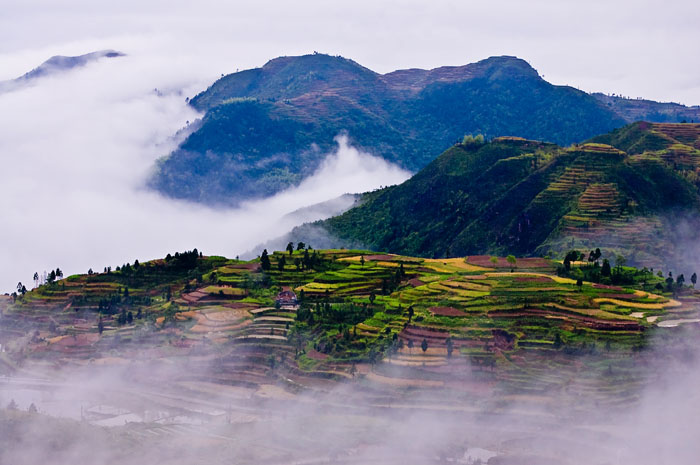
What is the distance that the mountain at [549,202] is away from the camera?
462 feet

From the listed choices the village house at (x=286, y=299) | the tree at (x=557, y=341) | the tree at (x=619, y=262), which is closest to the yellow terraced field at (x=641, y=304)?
the tree at (x=557, y=341)

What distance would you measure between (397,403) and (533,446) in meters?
13.9

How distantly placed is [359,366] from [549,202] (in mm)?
65452

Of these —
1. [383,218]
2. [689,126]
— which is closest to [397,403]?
[383,218]

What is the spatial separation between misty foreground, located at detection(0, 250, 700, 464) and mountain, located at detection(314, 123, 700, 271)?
2136 centimetres

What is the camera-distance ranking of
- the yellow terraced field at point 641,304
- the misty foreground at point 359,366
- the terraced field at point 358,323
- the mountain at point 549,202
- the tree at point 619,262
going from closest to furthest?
the misty foreground at point 359,366 < the terraced field at point 358,323 < the yellow terraced field at point 641,304 < the tree at point 619,262 < the mountain at point 549,202

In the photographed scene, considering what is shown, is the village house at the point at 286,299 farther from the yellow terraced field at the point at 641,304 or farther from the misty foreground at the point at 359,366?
the yellow terraced field at the point at 641,304

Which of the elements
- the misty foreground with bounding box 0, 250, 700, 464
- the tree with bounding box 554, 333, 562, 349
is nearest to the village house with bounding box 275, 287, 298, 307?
the misty foreground with bounding box 0, 250, 700, 464

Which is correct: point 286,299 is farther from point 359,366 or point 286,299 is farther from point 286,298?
point 359,366

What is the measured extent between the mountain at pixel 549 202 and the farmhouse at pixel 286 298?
41.0m

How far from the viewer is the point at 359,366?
97750mm

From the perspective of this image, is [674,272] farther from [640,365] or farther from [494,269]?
[640,365]

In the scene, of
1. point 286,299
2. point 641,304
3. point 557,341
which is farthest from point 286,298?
point 641,304

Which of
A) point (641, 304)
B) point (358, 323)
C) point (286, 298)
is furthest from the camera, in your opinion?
point (286, 298)
